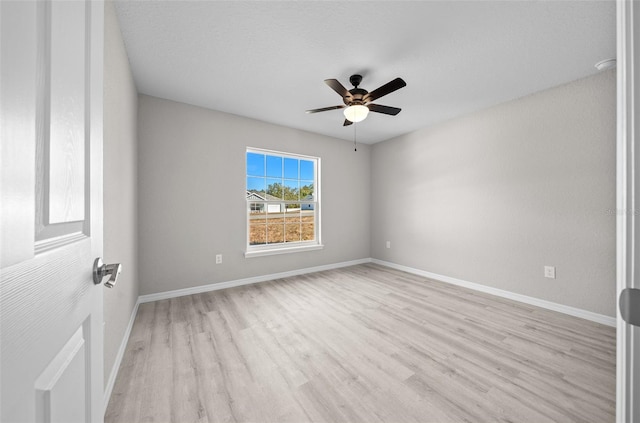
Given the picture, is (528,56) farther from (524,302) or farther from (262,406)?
(262,406)

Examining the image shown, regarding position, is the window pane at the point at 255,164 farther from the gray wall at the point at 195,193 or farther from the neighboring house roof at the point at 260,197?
the neighboring house roof at the point at 260,197

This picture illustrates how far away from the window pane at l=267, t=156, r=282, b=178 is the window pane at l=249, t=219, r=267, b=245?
0.79 m

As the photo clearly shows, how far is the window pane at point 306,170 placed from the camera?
423 centimetres

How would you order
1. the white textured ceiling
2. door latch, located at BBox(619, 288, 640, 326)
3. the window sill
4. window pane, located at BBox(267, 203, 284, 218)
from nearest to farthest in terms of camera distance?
door latch, located at BBox(619, 288, 640, 326), the white textured ceiling, the window sill, window pane, located at BBox(267, 203, 284, 218)

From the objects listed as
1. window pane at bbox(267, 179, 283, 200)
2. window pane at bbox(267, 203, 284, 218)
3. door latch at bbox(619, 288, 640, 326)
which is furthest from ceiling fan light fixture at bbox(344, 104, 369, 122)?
door latch at bbox(619, 288, 640, 326)

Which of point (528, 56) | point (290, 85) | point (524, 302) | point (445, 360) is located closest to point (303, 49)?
point (290, 85)

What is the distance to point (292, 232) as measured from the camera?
13.5 ft

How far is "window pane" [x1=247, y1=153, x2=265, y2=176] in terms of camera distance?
144 inches

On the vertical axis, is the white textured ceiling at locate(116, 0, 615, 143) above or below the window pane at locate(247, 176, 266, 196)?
above

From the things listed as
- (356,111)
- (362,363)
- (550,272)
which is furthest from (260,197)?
(550,272)

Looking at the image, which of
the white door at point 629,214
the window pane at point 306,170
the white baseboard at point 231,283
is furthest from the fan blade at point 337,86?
the white baseboard at point 231,283

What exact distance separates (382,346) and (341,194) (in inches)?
118

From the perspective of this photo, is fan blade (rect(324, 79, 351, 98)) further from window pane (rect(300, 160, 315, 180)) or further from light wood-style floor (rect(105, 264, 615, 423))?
light wood-style floor (rect(105, 264, 615, 423))

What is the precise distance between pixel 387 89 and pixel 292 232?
2665 millimetres
